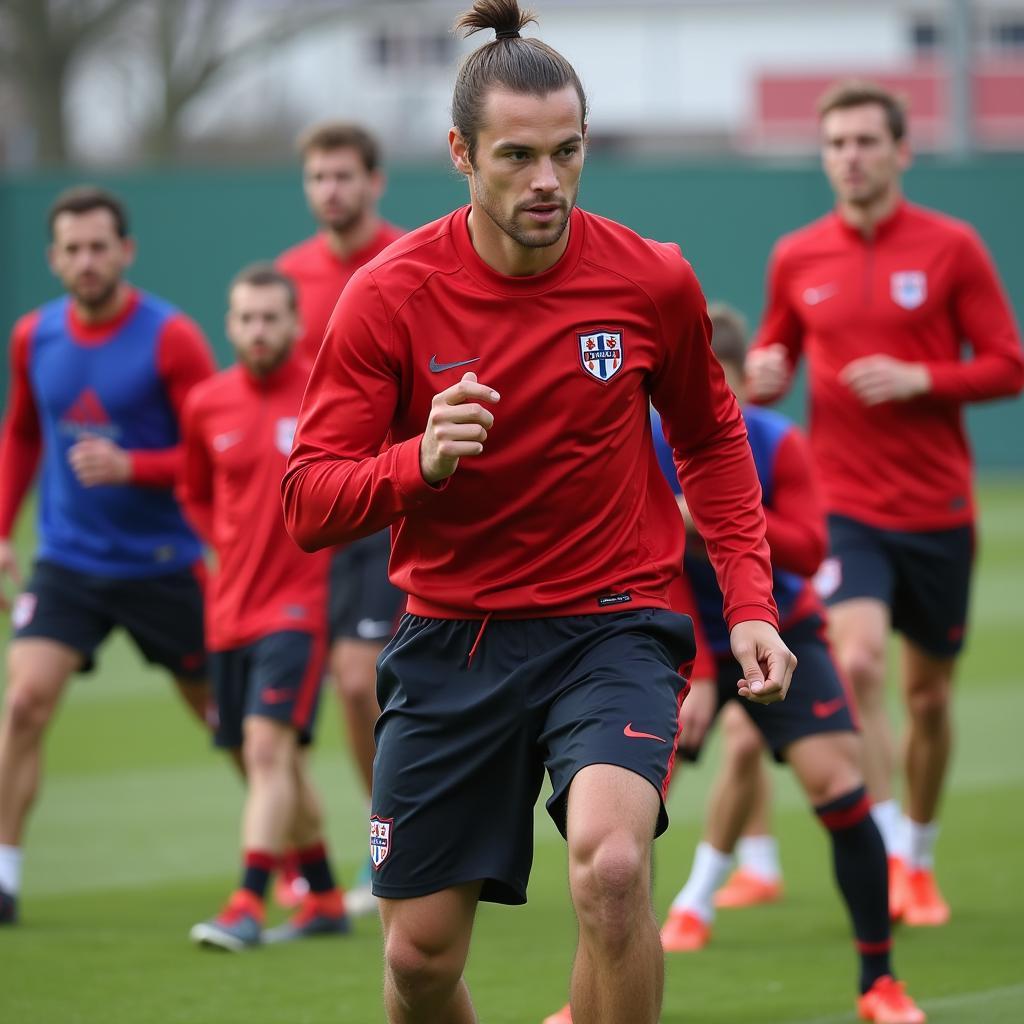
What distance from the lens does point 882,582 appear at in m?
7.70

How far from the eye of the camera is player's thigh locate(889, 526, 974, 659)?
7.80 meters

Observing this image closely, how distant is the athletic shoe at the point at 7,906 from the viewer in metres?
7.45

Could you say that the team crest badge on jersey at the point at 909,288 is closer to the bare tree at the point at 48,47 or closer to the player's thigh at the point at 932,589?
the player's thigh at the point at 932,589

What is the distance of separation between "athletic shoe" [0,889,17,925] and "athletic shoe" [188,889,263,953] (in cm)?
75

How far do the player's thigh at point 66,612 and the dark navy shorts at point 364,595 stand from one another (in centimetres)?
93

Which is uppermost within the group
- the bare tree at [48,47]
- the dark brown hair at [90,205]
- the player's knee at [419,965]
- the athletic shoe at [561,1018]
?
the bare tree at [48,47]

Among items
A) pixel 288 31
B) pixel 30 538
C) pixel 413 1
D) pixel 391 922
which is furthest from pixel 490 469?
pixel 413 1

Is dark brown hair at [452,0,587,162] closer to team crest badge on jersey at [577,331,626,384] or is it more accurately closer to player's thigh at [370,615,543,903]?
team crest badge on jersey at [577,331,626,384]

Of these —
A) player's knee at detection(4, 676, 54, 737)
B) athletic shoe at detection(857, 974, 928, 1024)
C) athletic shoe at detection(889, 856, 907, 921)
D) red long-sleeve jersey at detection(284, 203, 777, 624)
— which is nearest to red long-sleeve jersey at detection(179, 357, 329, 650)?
player's knee at detection(4, 676, 54, 737)

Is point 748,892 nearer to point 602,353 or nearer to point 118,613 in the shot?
point 118,613

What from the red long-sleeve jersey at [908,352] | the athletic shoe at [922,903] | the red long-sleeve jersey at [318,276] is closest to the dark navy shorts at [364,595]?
the red long-sleeve jersey at [318,276]

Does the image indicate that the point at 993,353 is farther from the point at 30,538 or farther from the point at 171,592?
the point at 30,538

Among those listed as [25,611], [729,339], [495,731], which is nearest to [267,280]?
[25,611]

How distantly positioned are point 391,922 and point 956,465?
4.03 metres
